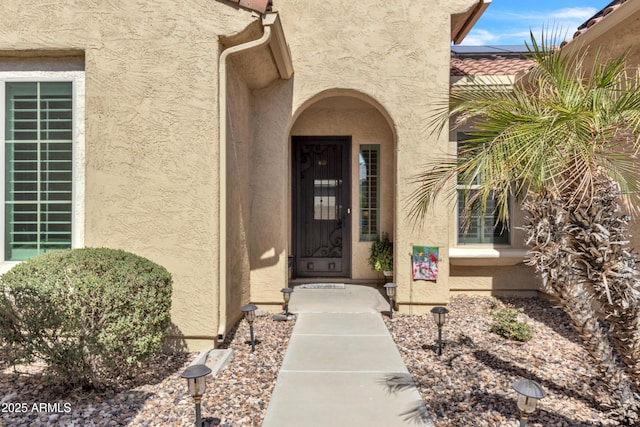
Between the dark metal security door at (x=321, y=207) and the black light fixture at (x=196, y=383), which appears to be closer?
the black light fixture at (x=196, y=383)

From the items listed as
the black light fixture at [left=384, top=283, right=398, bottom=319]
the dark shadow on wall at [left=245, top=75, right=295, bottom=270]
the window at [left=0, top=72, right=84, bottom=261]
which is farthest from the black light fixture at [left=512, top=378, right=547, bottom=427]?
the window at [left=0, top=72, right=84, bottom=261]

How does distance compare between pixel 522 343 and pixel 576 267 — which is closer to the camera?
pixel 576 267

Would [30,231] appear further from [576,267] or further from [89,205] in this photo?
[576,267]

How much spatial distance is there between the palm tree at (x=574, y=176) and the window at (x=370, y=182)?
18.0 feet

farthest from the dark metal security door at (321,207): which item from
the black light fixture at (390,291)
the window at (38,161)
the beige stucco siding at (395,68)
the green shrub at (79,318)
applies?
the green shrub at (79,318)

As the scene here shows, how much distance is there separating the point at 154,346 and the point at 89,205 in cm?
255

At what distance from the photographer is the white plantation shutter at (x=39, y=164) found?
6086 millimetres

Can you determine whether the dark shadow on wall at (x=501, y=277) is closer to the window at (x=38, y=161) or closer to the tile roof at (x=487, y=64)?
the tile roof at (x=487, y=64)

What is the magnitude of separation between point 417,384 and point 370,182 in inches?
227

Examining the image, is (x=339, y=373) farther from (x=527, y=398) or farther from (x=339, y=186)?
(x=339, y=186)

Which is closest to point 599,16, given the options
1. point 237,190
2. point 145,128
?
A: point 237,190

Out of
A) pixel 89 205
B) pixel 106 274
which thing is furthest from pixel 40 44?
pixel 106 274

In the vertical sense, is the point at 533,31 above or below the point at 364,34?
below

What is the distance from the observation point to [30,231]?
6137 millimetres
